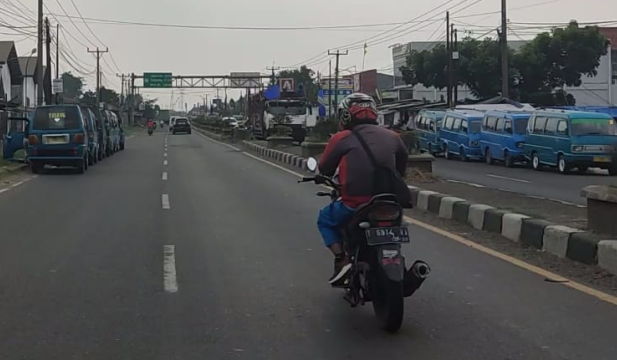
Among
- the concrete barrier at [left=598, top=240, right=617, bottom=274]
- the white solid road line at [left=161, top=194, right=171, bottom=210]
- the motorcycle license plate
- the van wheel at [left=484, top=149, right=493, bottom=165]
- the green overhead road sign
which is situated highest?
the green overhead road sign

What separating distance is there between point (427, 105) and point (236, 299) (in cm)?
4695

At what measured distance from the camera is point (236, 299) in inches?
304

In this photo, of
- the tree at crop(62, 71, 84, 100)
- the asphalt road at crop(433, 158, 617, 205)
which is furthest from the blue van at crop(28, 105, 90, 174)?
the tree at crop(62, 71, 84, 100)

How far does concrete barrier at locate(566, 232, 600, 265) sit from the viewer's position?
9.09 meters

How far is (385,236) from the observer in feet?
20.8

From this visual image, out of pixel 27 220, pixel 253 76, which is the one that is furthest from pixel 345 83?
pixel 27 220

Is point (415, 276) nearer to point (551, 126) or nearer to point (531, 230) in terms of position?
point (531, 230)

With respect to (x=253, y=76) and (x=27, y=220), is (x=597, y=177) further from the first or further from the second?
(x=253, y=76)

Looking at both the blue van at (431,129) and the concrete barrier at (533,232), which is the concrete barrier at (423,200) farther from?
the blue van at (431,129)

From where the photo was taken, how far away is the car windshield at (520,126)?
30.6 metres

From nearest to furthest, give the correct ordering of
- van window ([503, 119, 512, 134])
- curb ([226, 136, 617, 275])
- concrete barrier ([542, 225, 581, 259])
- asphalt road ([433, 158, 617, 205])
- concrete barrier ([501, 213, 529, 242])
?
curb ([226, 136, 617, 275]) < concrete barrier ([542, 225, 581, 259]) < concrete barrier ([501, 213, 529, 242]) < asphalt road ([433, 158, 617, 205]) < van window ([503, 119, 512, 134])

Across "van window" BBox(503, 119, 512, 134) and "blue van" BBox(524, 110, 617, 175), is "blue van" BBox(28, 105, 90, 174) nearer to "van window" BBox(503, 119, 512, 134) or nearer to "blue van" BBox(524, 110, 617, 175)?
"blue van" BBox(524, 110, 617, 175)

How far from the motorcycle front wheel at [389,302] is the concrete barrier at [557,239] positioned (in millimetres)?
3883

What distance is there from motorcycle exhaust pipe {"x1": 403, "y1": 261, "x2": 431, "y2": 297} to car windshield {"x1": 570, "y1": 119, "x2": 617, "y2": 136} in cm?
2151
